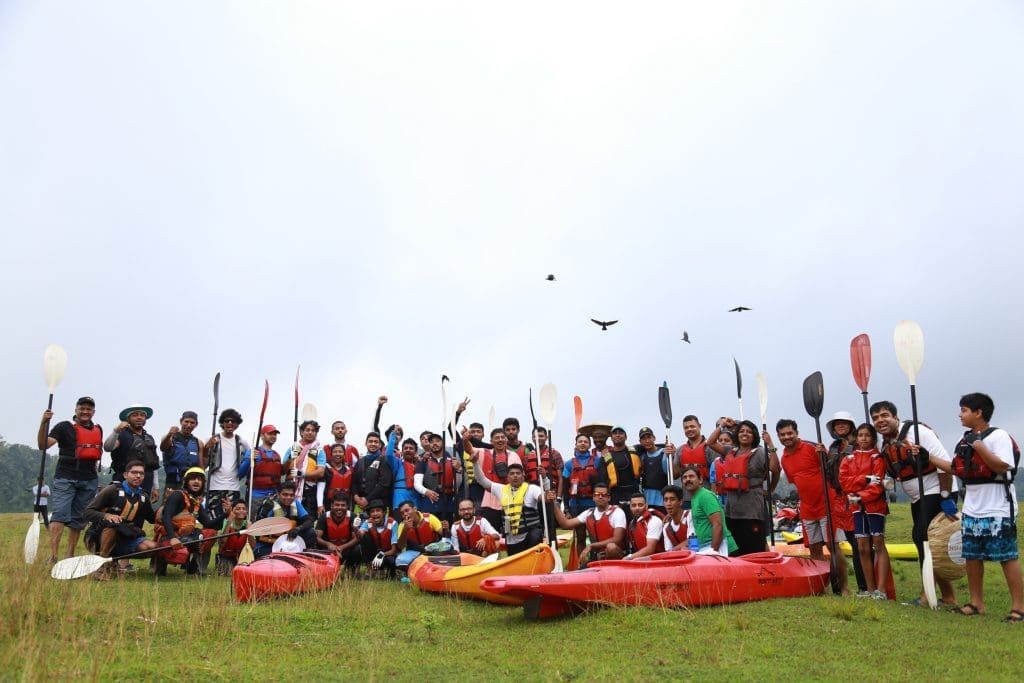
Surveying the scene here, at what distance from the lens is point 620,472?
345 inches

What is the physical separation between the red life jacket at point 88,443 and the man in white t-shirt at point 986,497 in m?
7.85

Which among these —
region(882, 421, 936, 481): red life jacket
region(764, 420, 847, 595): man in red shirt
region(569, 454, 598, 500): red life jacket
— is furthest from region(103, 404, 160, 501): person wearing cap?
region(882, 421, 936, 481): red life jacket

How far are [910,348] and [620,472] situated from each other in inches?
130

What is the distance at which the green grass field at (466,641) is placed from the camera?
4.26 meters

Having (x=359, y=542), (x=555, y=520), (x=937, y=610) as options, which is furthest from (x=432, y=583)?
(x=937, y=610)

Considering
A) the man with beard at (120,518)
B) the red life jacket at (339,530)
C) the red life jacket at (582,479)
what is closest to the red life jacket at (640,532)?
the red life jacket at (582,479)

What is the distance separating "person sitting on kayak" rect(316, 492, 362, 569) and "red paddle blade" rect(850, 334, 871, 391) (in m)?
5.37

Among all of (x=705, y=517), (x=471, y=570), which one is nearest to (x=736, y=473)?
(x=705, y=517)

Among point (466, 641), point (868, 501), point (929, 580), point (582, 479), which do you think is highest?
point (582, 479)

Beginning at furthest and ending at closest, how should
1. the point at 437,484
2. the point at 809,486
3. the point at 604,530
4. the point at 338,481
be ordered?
the point at 437,484, the point at 338,481, the point at 604,530, the point at 809,486

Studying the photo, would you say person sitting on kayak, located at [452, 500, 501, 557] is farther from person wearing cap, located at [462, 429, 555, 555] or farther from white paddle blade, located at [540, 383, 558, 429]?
white paddle blade, located at [540, 383, 558, 429]

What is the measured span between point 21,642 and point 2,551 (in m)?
4.30

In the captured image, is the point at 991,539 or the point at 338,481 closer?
the point at 991,539

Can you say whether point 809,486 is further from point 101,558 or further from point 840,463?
point 101,558
